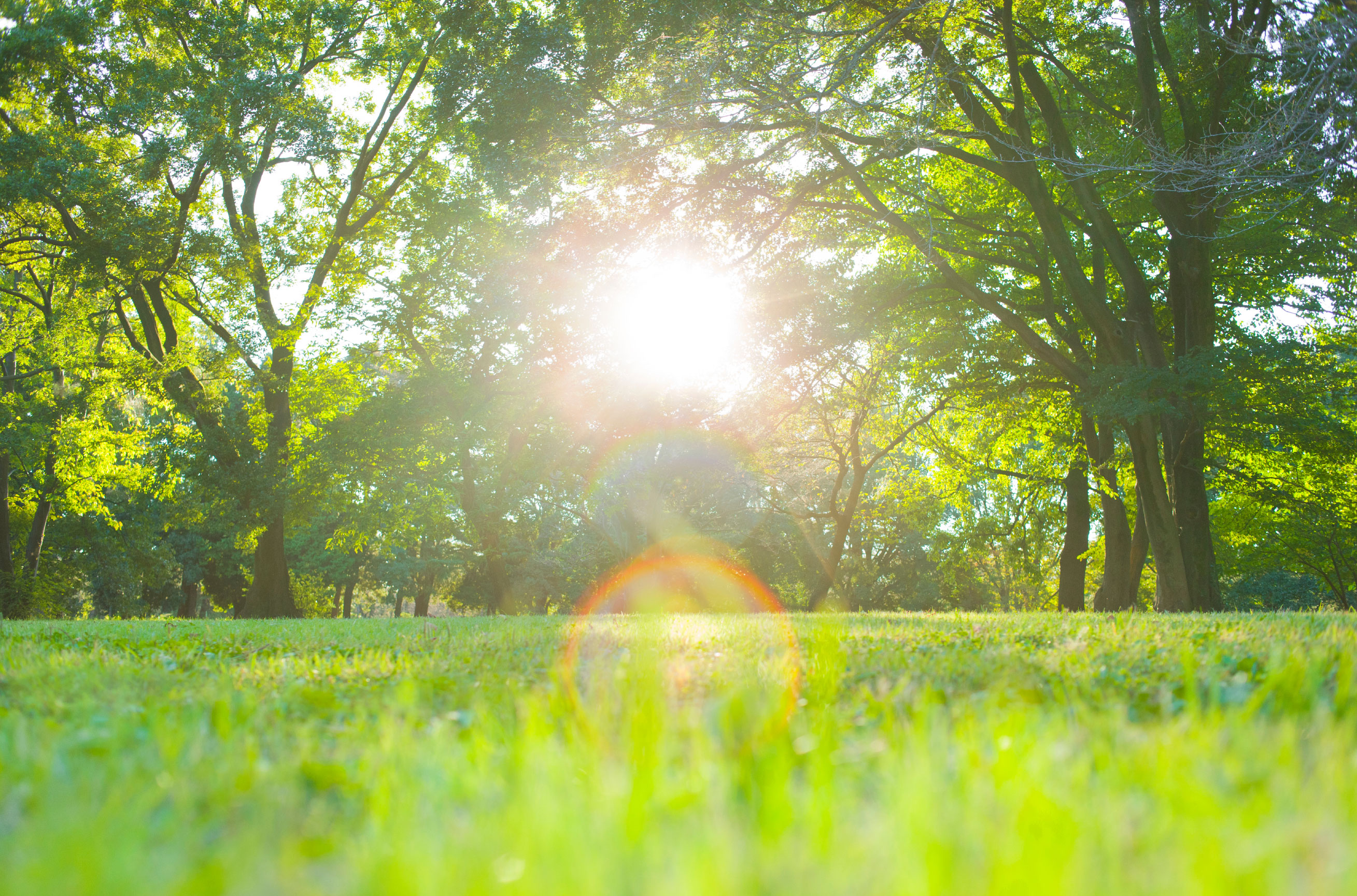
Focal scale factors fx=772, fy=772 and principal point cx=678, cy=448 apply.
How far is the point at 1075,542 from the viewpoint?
24.6 metres

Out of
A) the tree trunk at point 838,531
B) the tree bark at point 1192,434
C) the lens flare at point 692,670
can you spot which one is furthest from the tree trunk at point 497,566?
the tree bark at point 1192,434

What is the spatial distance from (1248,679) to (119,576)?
141 feet

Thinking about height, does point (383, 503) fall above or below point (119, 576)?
above

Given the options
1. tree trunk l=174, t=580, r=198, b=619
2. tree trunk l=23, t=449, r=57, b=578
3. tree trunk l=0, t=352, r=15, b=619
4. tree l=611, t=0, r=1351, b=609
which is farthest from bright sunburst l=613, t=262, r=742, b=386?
tree trunk l=174, t=580, r=198, b=619

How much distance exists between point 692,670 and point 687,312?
40.6 ft

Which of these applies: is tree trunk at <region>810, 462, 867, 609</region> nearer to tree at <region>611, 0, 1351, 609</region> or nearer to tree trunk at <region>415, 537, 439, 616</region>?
tree at <region>611, 0, 1351, 609</region>

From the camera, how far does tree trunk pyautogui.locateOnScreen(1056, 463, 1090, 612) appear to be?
2412 cm

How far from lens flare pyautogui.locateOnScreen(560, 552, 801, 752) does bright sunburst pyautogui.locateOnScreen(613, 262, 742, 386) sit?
6697 millimetres

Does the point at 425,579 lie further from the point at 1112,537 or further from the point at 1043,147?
the point at 1043,147

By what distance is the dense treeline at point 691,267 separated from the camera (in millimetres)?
12570

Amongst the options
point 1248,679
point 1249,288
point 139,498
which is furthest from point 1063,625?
point 139,498

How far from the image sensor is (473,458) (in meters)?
34.4

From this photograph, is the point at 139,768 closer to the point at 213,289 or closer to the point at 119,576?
the point at 213,289

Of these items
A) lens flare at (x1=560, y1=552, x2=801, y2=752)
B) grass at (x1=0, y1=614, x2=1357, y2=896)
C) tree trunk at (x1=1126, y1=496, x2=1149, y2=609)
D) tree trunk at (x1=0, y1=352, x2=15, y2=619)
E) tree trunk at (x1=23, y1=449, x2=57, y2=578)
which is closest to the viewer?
grass at (x1=0, y1=614, x2=1357, y2=896)
